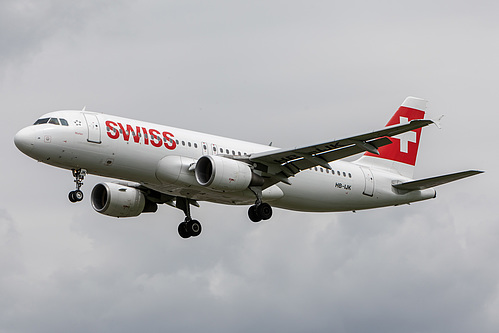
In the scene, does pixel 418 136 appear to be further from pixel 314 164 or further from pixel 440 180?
pixel 314 164

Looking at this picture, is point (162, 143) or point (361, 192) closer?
point (162, 143)

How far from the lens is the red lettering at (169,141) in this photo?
4466 cm

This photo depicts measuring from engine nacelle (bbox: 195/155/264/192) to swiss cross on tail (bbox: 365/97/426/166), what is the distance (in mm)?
10942

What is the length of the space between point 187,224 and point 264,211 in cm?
555

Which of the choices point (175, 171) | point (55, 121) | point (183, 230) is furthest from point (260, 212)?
point (55, 121)

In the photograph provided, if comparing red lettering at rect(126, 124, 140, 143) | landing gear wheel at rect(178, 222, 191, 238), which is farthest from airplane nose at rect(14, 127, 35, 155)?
landing gear wheel at rect(178, 222, 191, 238)

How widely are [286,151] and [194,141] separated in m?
4.22

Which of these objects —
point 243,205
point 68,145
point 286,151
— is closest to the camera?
point 68,145

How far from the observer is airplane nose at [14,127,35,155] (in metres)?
42.2

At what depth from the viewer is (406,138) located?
186 ft

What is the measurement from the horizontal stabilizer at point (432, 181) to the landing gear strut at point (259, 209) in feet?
28.6

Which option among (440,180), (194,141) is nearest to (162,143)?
(194,141)

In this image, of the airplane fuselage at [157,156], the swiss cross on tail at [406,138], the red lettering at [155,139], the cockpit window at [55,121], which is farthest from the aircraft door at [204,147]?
the swiss cross on tail at [406,138]

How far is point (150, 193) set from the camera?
50.3 m
